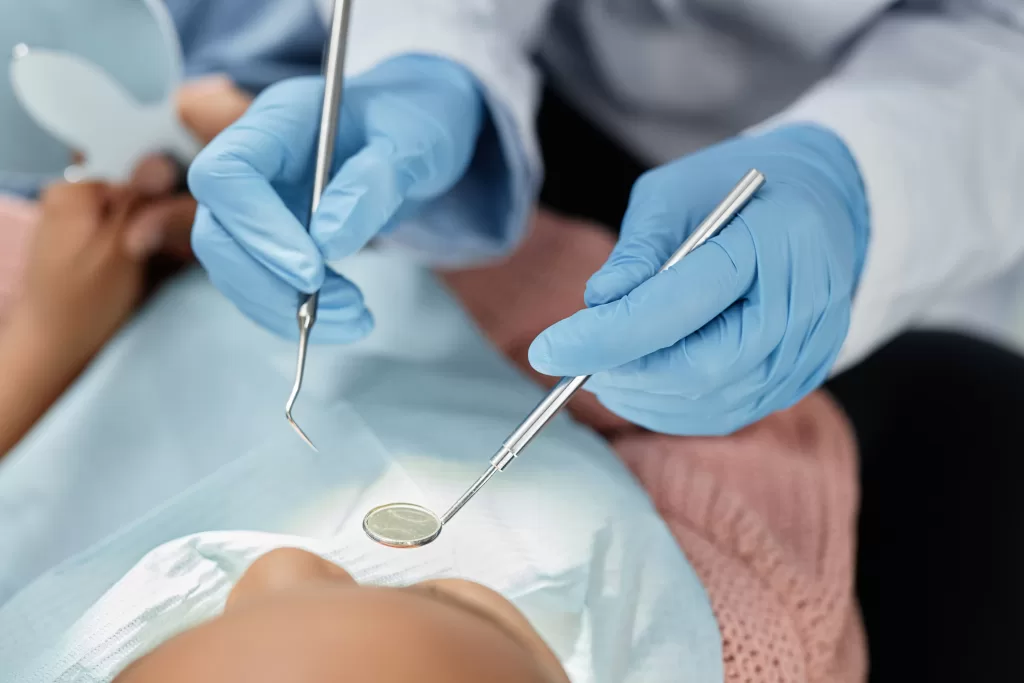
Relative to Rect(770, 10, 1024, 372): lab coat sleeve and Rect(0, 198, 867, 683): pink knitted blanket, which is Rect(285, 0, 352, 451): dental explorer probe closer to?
Rect(0, 198, 867, 683): pink knitted blanket

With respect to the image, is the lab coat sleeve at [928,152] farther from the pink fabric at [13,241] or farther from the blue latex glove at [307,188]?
the pink fabric at [13,241]

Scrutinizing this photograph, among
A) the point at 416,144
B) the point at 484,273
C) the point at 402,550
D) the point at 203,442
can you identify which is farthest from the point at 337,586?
the point at 484,273

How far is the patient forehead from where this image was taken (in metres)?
0.38

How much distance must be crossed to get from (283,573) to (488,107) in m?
0.55

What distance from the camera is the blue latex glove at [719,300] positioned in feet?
1.83

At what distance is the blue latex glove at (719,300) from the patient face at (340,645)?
19cm

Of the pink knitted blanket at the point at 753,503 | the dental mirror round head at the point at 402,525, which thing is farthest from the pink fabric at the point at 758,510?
the dental mirror round head at the point at 402,525

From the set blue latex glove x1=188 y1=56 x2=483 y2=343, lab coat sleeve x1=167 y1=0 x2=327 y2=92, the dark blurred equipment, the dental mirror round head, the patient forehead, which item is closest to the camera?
the patient forehead

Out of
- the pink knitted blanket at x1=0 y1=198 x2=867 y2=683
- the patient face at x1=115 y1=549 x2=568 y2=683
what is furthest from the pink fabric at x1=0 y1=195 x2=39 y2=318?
the patient face at x1=115 y1=549 x2=568 y2=683

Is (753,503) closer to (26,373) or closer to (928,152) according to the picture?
(928,152)

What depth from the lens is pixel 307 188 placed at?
76cm

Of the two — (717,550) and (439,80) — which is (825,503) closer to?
(717,550)

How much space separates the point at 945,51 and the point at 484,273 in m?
0.52

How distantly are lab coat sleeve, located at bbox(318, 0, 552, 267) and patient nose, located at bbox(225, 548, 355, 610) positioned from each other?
0.46m
